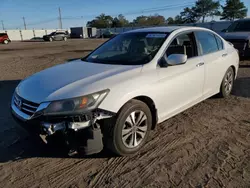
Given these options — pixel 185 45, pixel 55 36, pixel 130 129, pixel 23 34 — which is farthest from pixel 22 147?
pixel 23 34

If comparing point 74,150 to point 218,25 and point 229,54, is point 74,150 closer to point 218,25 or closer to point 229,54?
point 229,54

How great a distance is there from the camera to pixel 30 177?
285 cm

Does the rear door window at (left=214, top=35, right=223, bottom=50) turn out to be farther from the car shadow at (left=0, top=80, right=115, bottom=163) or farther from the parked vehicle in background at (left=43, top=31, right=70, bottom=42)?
the parked vehicle in background at (left=43, top=31, right=70, bottom=42)

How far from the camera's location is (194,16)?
9356 cm

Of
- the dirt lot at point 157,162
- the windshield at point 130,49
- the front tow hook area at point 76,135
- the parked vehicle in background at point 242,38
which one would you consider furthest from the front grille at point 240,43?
the front tow hook area at point 76,135

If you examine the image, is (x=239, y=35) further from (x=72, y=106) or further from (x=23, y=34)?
(x=23, y=34)

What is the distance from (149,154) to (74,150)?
1028mm

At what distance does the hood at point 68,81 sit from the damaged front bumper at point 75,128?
24cm

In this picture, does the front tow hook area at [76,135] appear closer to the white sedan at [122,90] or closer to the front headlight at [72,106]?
the white sedan at [122,90]

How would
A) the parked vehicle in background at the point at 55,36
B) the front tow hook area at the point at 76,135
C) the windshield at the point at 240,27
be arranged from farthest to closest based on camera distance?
1. the parked vehicle in background at the point at 55,36
2. the windshield at the point at 240,27
3. the front tow hook area at the point at 76,135

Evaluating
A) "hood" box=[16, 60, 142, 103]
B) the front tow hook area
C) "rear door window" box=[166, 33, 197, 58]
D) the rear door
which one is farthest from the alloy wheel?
the rear door

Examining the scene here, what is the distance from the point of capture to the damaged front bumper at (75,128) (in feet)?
8.87

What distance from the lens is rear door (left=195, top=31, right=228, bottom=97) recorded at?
175 inches

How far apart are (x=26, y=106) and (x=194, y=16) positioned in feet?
326
